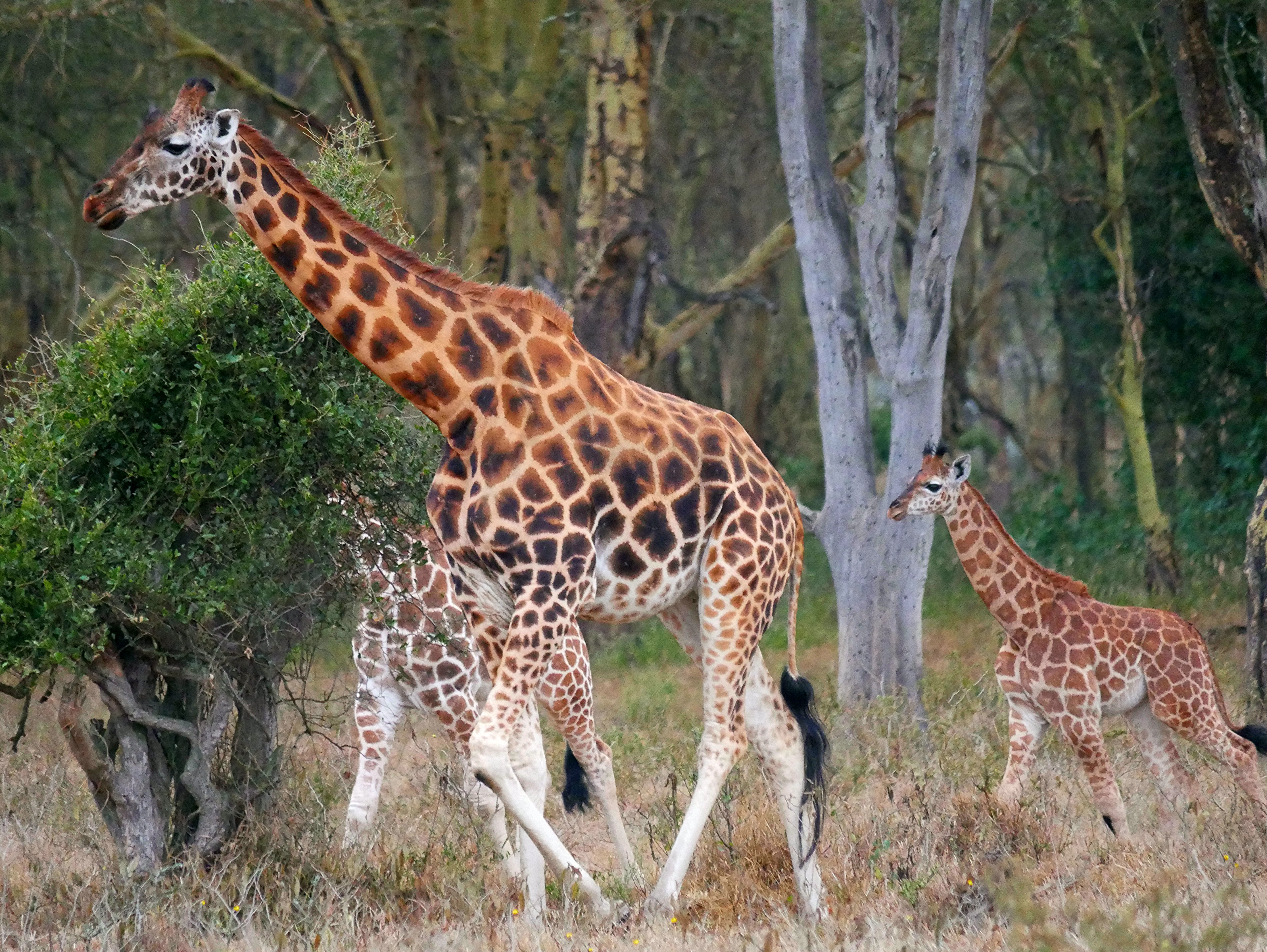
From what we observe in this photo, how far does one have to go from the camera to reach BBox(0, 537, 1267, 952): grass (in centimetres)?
518

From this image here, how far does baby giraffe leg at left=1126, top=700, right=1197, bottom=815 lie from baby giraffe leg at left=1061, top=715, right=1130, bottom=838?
0.47 metres

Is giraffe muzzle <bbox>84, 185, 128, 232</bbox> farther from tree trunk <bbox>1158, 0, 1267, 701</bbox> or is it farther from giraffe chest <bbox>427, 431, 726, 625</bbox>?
tree trunk <bbox>1158, 0, 1267, 701</bbox>

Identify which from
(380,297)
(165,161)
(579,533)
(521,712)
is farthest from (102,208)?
(521,712)

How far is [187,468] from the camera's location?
539 centimetres

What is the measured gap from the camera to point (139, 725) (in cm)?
572

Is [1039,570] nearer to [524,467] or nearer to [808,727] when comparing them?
[808,727]

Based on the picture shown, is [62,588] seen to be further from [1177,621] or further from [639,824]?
[1177,621]

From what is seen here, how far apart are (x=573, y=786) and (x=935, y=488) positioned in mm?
2369

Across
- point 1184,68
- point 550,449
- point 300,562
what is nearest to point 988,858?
point 550,449

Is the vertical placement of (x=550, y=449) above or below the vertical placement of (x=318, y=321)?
below

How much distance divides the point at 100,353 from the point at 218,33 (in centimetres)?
1071

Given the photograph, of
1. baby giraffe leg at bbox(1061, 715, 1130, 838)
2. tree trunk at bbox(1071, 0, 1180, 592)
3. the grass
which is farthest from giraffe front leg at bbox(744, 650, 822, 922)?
tree trunk at bbox(1071, 0, 1180, 592)

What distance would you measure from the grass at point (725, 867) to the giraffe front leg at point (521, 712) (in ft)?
0.87

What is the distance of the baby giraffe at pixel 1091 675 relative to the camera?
23.1 ft
